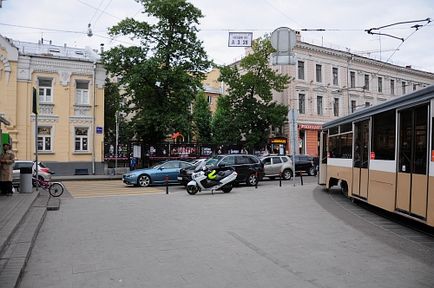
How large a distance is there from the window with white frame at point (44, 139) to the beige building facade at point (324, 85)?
2260cm

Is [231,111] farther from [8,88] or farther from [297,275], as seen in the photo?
[297,275]

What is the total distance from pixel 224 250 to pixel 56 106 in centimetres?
2838

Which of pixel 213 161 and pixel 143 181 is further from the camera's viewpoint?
pixel 143 181

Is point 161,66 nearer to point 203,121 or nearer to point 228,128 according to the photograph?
point 228,128

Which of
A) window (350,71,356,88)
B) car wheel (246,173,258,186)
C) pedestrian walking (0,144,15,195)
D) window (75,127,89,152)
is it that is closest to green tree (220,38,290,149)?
window (350,71,356,88)

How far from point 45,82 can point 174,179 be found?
15249 mm

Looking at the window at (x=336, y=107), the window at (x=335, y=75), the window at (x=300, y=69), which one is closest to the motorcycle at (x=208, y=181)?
the window at (x=300, y=69)

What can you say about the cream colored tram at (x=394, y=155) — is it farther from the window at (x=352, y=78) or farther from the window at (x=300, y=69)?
the window at (x=352, y=78)

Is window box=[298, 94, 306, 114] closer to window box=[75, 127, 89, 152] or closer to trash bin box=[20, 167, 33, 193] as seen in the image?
window box=[75, 127, 89, 152]

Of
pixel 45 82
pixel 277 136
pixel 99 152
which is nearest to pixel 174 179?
pixel 99 152

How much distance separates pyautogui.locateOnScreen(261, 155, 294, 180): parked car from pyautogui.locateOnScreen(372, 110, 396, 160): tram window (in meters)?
16.1

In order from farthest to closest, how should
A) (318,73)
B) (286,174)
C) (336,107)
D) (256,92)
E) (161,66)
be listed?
(336,107), (318,73), (256,92), (161,66), (286,174)

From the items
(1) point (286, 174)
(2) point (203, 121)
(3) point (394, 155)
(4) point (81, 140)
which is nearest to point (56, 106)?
(4) point (81, 140)

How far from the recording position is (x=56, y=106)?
108 feet
